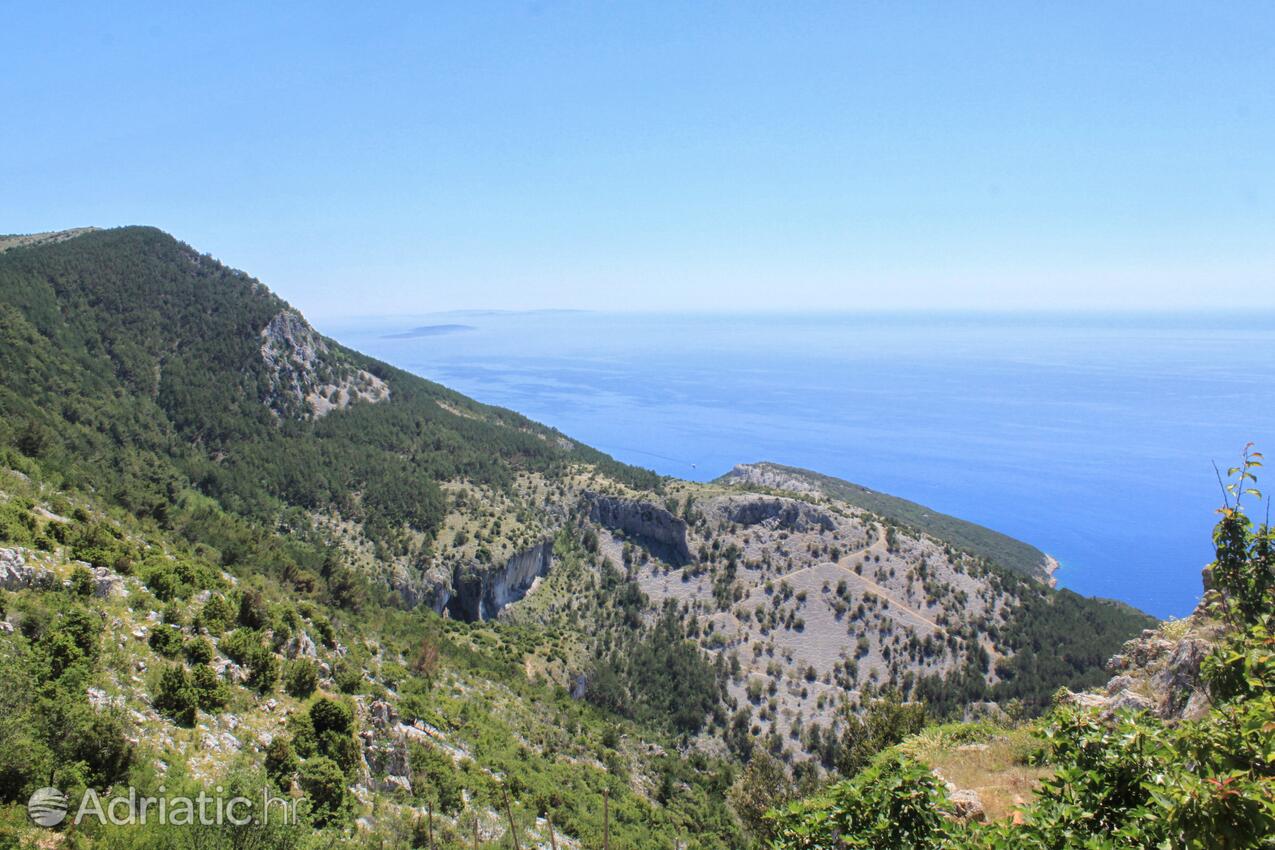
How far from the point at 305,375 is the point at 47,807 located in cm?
6801

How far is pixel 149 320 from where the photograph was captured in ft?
203

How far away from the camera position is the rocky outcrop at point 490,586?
50.9 metres

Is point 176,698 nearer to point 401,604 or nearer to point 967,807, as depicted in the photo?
point 967,807

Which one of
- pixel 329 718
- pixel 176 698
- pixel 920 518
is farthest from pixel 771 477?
pixel 176 698

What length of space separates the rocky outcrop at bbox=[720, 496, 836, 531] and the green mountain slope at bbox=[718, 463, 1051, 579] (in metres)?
14.9

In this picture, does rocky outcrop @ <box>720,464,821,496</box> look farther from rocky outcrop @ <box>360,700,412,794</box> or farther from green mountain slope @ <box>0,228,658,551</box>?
rocky outcrop @ <box>360,700,412,794</box>

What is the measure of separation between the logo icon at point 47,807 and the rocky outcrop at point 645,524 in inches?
2274

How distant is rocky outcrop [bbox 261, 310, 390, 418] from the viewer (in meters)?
65.5

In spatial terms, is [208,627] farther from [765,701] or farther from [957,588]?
[957,588]

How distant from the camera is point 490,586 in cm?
5247

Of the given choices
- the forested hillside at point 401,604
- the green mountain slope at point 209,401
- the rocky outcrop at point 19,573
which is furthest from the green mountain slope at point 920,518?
the rocky outcrop at point 19,573

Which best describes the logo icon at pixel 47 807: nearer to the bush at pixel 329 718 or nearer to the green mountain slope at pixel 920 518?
the bush at pixel 329 718

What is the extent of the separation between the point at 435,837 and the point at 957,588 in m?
57.9

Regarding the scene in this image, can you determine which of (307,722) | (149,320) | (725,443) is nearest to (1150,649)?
(307,722)
